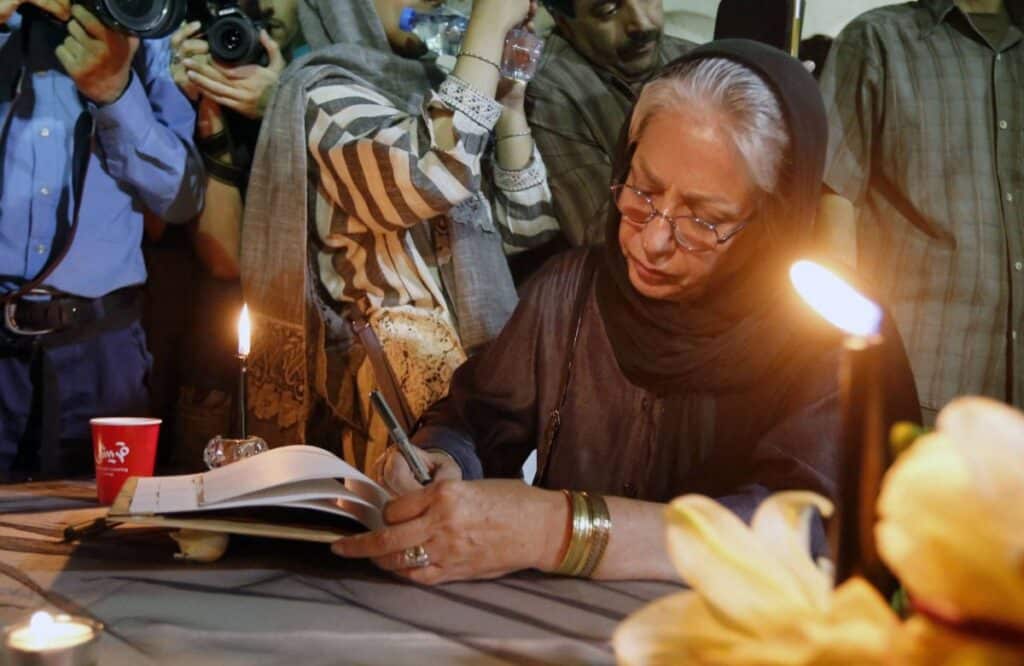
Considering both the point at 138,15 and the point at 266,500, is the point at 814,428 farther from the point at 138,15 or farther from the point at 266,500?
the point at 138,15

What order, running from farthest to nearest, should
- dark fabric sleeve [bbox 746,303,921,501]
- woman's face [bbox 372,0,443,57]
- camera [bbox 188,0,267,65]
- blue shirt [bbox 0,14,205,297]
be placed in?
1. woman's face [bbox 372,0,443,57]
2. camera [bbox 188,0,267,65]
3. blue shirt [bbox 0,14,205,297]
4. dark fabric sleeve [bbox 746,303,921,501]

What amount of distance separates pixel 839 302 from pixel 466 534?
66 centimetres

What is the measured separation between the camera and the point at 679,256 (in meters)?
1.40

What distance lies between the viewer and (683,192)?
1363 millimetres

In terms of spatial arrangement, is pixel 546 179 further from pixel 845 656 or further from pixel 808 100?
pixel 845 656

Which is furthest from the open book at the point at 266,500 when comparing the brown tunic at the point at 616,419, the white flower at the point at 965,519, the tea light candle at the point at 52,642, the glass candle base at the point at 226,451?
the white flower at the point at 965,519

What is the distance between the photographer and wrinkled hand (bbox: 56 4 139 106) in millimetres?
1838

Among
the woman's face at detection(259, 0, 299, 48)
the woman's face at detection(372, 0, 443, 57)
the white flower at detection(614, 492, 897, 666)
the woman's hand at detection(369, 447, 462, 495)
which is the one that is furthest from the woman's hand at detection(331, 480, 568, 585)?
the woman's face at detection(259, 0, 299, 48)

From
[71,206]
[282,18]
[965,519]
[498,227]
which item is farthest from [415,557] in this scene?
[282,18]

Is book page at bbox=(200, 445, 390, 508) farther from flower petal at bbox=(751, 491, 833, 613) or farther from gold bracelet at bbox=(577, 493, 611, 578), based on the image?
flower petal at bbox=(751, 491, 833, 613)

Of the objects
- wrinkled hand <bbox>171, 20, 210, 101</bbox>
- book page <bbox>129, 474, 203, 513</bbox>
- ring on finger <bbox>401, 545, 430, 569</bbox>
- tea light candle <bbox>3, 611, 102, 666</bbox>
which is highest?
wrinkled hand <bbox>171, 20, 210, 101</bbox>

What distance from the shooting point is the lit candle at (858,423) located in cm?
41

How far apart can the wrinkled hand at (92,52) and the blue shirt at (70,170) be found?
46 mm

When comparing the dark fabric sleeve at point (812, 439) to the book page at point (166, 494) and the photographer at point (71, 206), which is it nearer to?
the book page at point (166, 494)
